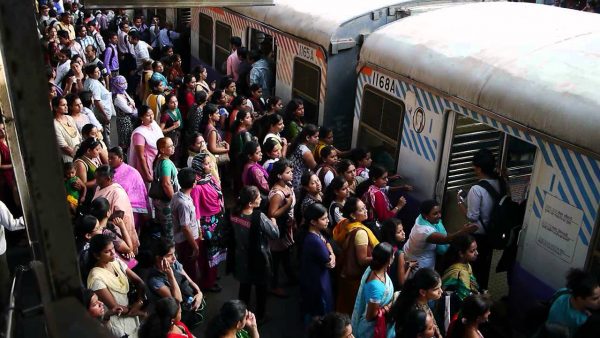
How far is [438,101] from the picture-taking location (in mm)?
5973

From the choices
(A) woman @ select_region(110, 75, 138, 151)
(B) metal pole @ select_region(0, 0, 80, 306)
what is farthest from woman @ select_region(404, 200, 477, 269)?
(A) woman @ select_region(110, 75, 138, 151)

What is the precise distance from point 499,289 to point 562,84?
229 centimetres

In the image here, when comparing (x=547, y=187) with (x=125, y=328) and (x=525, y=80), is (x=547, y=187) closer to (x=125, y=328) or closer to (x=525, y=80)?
(x=525, y=80)

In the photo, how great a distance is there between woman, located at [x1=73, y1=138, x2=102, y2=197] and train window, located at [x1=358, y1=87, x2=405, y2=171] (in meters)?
2.93

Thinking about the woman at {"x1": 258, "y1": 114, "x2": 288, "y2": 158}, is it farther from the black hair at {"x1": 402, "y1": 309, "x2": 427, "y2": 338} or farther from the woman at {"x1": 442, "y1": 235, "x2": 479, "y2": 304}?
the black hair at {"x1": 402, "y1": 309, "x2": 427, "y2": 338}

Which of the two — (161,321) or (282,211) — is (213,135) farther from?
(161,321)

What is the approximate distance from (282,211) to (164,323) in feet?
6.58

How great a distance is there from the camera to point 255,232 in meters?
5.07

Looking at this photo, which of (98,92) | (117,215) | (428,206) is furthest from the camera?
(98,92)

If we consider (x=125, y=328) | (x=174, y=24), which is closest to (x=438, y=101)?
(x=125, y=328)

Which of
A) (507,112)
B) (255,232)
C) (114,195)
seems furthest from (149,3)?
(507,112)

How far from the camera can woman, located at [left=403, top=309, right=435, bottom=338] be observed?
3850 mm

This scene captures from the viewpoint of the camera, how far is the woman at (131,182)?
227 inches

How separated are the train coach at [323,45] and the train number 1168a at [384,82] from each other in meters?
0.75
